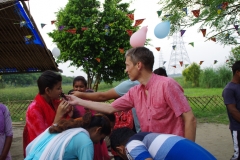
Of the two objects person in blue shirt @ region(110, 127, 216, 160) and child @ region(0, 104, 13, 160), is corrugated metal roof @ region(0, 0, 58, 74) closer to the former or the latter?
child @ region(0, 104, 13, 160)

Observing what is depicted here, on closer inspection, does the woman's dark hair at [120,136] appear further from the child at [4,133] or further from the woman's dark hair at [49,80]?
the child at [4,133]

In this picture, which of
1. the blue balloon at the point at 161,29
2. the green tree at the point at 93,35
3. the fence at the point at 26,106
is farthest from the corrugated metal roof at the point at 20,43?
the green tree at the point at 93,35

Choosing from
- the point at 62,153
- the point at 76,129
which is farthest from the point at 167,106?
the point at 62,153

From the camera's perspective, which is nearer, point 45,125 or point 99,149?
point 45,125

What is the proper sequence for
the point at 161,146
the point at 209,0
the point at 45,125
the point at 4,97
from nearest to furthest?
the point at 161,146
the point at 45,125
the point at 209,0
the point at 4,97

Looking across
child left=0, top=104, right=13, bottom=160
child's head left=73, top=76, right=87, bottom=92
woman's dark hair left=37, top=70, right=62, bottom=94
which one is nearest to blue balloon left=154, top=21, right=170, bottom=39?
child's head left=73, top=76, right=87, bottom=92

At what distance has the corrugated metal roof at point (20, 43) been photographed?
343 centimetres

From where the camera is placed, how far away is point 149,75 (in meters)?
1.91

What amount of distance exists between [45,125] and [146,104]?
90cm

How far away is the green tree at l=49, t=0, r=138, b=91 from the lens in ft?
39.9

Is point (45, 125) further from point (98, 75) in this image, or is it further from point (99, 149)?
point (98, 75)

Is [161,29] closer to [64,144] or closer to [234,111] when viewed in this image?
[234,111]

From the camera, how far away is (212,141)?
621cm

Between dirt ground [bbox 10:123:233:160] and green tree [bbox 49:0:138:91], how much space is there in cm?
523
